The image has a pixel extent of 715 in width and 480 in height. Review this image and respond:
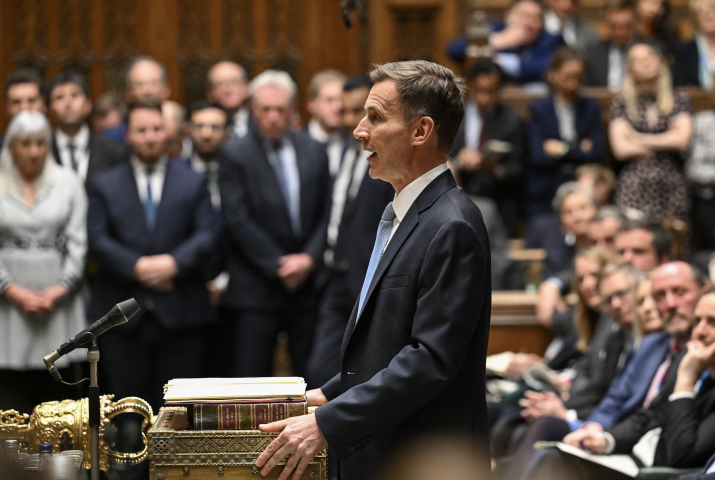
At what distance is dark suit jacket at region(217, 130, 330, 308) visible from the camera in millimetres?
Answer: 4664

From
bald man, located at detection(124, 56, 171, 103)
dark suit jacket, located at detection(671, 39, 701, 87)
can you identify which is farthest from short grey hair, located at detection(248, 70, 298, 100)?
dark suit jacket, located at detection(671, 39, 701, 87)

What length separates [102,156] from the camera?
4.87 m

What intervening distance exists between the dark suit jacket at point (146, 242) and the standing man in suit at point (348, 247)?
579 mm

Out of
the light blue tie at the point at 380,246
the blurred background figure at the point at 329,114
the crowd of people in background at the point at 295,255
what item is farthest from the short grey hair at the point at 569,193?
the light blue tie at the point at 380,246

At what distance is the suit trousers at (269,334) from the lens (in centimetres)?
465

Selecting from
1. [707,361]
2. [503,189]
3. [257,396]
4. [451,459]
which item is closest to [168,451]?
[257,396]

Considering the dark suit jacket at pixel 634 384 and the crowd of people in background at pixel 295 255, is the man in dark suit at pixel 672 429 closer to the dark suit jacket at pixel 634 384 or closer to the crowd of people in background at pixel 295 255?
the crowd of people in background at pixel 295 255

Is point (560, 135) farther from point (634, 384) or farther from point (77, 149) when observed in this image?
point (77, 149)

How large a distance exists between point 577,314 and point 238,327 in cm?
163

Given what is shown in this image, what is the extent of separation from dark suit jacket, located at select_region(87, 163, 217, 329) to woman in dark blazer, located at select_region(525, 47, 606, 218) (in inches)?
98.5

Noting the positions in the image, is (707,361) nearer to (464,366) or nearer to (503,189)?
(464,366)

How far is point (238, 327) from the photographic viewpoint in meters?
4.70

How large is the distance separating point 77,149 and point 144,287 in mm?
947

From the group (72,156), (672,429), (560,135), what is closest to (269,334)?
(72,156)
